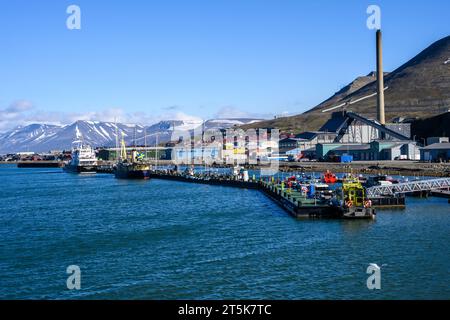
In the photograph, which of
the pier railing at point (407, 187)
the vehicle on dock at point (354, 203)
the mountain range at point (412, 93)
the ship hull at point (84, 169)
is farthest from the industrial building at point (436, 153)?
the ship hull at point (84, 169)

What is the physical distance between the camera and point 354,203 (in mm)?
23656

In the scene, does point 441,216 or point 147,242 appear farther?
point 441,216

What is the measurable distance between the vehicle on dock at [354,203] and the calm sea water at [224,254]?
0.64 meters

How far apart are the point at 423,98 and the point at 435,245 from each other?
10114cm

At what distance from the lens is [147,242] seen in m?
19.2

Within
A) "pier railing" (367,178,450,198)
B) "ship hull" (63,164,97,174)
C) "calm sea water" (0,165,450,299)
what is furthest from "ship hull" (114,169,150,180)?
"pier railing" (367,178,450,198)

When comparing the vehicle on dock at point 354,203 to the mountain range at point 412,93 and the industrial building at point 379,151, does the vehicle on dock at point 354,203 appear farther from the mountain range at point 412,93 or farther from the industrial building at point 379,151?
the mountain range at point 412,93

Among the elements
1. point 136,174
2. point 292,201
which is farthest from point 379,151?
point 292,201

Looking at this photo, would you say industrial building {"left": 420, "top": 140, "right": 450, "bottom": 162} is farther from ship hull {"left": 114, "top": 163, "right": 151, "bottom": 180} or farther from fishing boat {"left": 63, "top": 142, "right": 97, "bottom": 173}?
fishing boat {"left": 63, "top": 142, "right": 97, "bottom": 173}

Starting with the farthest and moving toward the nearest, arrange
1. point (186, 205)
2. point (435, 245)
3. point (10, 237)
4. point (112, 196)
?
point (112, 196) < point (186, 205) < point (10, 237) < point (435, 245)

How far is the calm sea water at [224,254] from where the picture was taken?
12883 millimetres

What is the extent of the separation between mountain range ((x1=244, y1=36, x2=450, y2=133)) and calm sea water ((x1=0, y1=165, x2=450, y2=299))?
7938 cm
